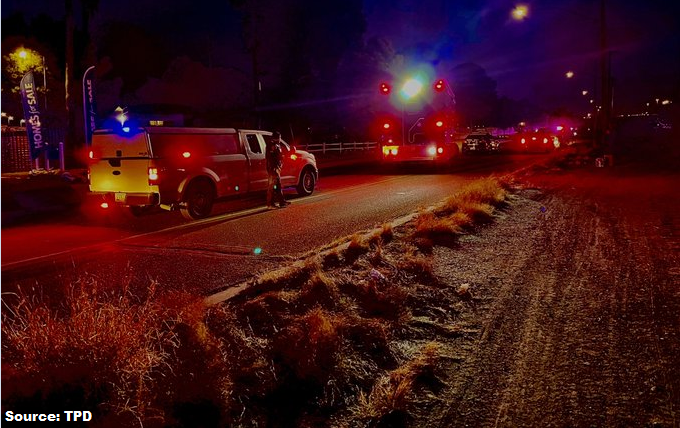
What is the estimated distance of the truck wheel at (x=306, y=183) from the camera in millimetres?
16688

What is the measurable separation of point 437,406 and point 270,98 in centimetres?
4972

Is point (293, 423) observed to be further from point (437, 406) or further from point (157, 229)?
point (157, 229)

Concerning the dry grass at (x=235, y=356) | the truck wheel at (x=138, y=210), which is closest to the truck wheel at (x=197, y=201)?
the truck wheel at (x=138, y=210)

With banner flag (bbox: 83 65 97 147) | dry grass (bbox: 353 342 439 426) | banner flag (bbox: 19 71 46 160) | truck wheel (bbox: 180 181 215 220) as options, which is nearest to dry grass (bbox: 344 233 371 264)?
dry grass (bbox: 353 342 439 426)

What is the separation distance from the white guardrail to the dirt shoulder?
30.2 m

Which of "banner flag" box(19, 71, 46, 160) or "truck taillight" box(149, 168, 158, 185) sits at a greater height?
"banner flag" box(19, 71, 46, 160)

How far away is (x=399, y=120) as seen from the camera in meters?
27.6

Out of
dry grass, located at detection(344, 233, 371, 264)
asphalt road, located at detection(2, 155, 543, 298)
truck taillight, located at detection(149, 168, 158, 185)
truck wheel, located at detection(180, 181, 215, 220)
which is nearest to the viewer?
asphalt road, located at detection(2, 155, 543, 298)

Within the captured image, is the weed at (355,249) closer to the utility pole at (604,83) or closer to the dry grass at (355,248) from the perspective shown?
the dry grass at (355,248)

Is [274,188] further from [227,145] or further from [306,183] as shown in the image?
[306,183]

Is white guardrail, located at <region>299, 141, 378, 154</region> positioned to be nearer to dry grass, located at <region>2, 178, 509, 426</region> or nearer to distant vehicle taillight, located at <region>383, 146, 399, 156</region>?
distant vehicle taillight, located at <region>383, 146, 399, 156</region>

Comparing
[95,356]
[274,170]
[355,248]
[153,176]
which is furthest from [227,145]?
[95,356]

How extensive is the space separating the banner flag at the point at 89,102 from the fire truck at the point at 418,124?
11974mm

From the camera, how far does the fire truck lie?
26.9 metres
